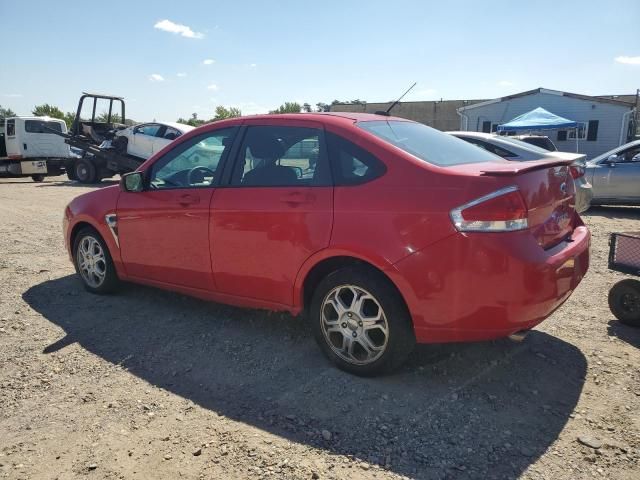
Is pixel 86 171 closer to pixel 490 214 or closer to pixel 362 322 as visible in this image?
pixel 362 322

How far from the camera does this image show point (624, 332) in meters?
3.98

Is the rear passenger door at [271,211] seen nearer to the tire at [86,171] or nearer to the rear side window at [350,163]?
the rear side window at [350,163]

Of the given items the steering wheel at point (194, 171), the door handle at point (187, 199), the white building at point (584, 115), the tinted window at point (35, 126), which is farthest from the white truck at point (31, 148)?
the white building at point (584, 115)

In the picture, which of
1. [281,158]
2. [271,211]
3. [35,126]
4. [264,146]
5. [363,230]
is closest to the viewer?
[363,230]

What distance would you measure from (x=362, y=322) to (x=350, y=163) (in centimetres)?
101

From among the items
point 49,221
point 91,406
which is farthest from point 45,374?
point 49,221

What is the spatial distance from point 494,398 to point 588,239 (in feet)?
4.31

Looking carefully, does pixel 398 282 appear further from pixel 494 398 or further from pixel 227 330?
pixel 227 330

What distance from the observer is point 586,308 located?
451 centimetres

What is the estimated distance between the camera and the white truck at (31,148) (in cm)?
1836

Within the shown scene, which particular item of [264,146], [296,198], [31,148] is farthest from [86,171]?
[296,198]

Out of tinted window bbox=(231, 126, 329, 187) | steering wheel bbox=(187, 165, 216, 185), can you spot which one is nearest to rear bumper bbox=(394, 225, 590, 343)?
tinted window bbox=(231, 126, 329, 187)

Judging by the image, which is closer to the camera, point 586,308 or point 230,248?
point 230,248

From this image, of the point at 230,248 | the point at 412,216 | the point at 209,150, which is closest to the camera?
the point at 412,216
